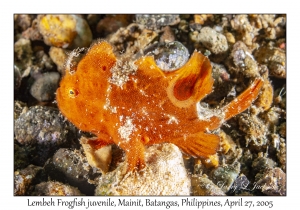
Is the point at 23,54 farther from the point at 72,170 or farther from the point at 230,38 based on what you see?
the point at 230,38

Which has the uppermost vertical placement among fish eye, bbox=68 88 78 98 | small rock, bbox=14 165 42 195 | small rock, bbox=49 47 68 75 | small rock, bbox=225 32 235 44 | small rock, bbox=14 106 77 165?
small rock, bbox=225 32 235 44

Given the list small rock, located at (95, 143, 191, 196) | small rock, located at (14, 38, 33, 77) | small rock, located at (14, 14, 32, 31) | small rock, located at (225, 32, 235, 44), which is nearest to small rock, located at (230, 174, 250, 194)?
small rock, located at (95, 143, 191, 196)

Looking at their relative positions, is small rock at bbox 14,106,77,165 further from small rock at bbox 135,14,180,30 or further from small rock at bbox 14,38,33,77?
small rock at bbox 135,14,180,30

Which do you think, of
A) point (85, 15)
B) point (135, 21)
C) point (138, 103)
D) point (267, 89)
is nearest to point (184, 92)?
point (138, 103)

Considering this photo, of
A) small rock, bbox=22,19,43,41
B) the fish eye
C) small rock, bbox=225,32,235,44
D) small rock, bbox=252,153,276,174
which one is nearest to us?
the fish eye

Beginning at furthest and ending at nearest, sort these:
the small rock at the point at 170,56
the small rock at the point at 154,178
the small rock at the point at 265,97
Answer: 1. the small rock at the point at 265,97
2. the small rock at the point at 170,56
3. the small rock at the point at 154,178

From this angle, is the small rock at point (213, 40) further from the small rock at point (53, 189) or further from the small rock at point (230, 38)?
the small rock at point (53, 189)

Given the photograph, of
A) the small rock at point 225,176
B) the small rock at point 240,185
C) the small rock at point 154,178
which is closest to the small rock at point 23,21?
the small rock at point 154,178
